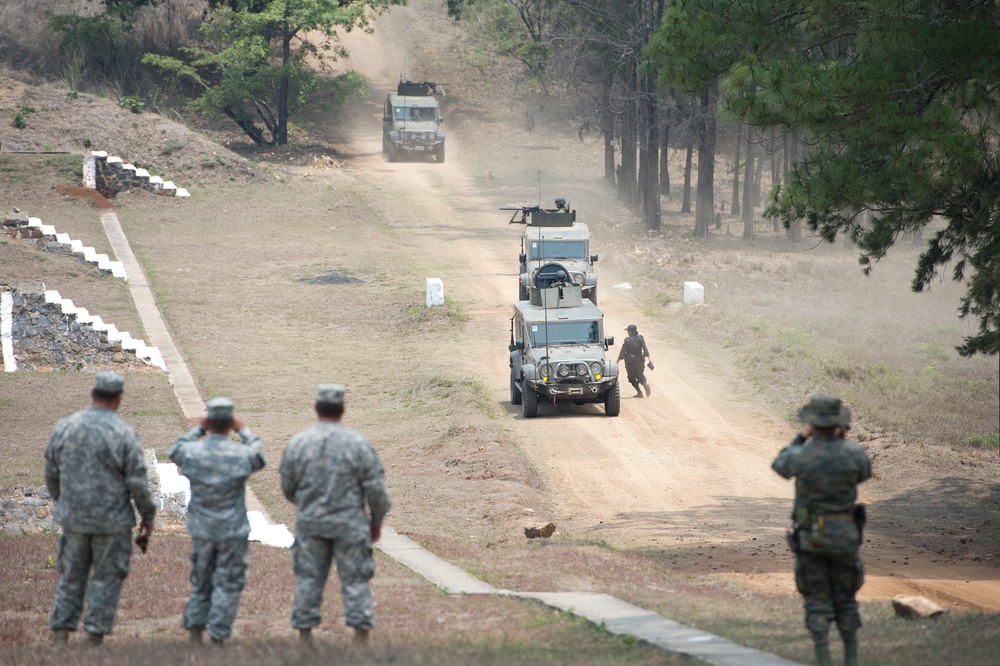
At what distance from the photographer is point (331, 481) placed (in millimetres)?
7555

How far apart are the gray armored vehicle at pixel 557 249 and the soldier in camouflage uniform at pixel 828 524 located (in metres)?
19.3

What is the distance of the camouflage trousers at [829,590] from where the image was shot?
761 cm

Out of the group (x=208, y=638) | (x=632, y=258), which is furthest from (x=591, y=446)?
(x=632, y=258)

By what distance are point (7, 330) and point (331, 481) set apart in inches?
798

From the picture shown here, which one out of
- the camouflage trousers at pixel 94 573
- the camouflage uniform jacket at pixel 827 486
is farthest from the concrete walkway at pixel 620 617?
the camouflage trousers at pixel 94 573

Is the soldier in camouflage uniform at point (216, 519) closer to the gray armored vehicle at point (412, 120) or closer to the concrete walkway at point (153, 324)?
the concrete walkway at point (153, 324)

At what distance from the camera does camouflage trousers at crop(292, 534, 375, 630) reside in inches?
299

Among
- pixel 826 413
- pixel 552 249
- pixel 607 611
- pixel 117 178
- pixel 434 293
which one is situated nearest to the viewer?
pixel 826 413

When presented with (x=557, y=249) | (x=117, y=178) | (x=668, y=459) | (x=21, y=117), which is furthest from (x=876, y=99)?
(x=21, y=117)

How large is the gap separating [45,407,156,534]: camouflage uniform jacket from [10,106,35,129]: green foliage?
43.9 m

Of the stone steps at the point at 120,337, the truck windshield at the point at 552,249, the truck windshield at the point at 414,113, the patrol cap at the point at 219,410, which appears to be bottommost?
the stone steps at the point at 120,337

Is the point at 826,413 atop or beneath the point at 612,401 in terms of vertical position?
atop

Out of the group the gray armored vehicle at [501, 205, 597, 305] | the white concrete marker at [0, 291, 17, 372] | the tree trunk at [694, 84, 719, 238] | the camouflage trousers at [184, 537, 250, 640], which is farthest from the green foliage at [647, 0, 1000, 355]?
the tree trunk at [694, 84, 719, 238]

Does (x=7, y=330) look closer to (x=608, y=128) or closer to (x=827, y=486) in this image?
(x=827, y=486)
